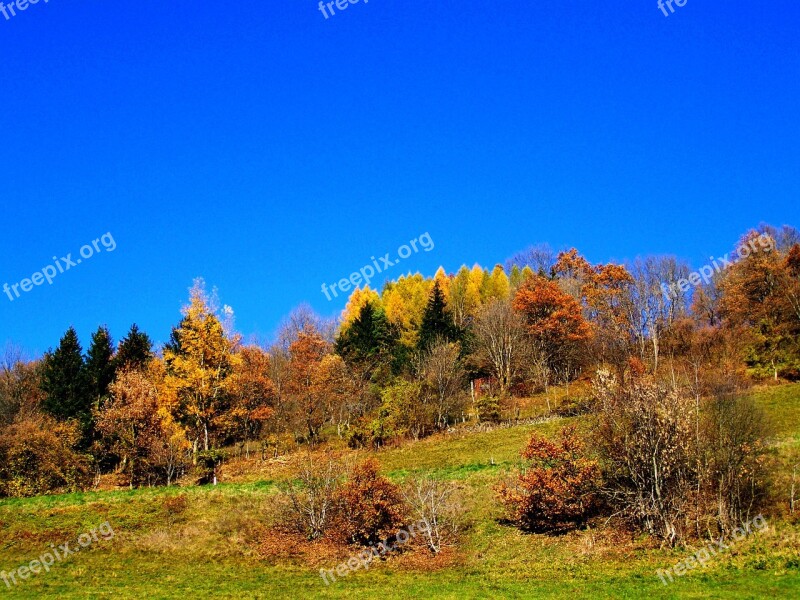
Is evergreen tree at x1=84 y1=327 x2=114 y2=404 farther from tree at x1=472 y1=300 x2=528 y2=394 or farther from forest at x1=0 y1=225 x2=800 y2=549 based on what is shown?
tree at x1=472 y1=300 x2=528 y2=394

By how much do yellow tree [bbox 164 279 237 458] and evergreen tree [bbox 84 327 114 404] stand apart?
12.9m

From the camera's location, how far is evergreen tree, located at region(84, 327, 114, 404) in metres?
63.9

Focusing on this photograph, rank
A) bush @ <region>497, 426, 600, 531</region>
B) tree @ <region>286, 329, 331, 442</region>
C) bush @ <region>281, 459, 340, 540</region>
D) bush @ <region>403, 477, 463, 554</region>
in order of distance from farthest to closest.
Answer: tree @ <region>286, 329, 331, 442</region> → bush @ <region>281, 459, 340, 540</region> → bush @ <region>497, 426, 600, 531</region> → bush @ <region>403, 477, 463, 554</region>

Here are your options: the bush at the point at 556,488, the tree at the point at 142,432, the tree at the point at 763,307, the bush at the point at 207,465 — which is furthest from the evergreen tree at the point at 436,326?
the bush at the point at 556,488

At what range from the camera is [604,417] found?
32.9 meters

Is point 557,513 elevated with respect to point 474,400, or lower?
lower

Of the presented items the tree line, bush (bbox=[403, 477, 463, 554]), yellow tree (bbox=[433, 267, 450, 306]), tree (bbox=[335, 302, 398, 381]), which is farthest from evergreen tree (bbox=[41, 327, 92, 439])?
yellow tree (bbox=[433, 267, 450, 306])

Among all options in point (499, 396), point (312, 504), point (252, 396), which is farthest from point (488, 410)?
point (312, 504)

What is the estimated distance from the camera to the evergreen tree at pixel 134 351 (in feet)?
220

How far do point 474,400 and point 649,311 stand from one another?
2683 centimetres

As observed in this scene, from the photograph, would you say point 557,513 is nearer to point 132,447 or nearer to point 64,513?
point 64,513

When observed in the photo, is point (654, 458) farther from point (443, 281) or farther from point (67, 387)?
point (443, 281)

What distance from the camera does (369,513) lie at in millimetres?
33438

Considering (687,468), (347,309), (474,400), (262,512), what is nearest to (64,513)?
(262,512)
